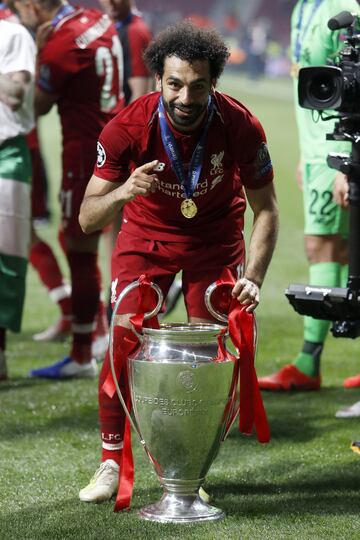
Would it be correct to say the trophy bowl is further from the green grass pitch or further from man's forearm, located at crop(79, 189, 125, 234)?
man's forearm, located at crop(79, 189, 125, 234)

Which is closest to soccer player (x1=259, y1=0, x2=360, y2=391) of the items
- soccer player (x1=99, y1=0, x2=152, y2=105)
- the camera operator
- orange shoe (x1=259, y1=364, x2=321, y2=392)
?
orange shoe (x1=259, y1=364, x2=321, y2=392)

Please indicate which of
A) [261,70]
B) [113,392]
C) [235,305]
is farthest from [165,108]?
[261,70]

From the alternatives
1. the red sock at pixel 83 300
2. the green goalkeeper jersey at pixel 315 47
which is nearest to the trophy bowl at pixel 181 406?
the green goalkeeper jersey at pixel 315 47

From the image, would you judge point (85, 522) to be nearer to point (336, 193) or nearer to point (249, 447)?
point (249, 447)

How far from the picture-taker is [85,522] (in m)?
3.96

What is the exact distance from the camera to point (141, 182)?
3.79 m

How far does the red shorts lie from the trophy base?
0.65m

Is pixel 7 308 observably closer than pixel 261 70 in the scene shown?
Yes

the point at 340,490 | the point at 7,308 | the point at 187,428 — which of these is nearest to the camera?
the point at 187,428

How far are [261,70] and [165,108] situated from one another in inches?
1522

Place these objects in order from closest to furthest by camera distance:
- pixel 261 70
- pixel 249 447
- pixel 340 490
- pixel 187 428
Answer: pixel 187 428 < pixel 340 490 < pixel 249 447 < pixel 261 70

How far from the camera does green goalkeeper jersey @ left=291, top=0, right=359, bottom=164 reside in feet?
18.5

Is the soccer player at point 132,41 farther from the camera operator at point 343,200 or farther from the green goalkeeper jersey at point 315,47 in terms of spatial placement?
the camera operator at point 343,200

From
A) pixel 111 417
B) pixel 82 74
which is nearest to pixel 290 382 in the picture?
pixel 82 74
